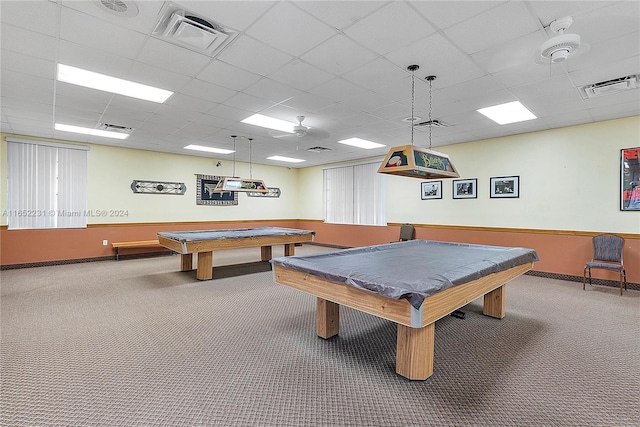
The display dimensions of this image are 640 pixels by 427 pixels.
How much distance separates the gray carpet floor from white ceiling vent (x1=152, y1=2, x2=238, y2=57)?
2.75 m

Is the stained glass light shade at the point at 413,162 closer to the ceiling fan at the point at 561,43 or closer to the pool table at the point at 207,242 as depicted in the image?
the ceiling fan at the point at 561,43

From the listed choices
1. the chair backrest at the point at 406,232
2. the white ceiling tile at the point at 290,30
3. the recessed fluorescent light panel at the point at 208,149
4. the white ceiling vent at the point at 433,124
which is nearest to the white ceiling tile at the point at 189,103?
the white ceiling tile at the point at 290,30

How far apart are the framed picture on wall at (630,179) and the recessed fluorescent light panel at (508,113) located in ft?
5.11

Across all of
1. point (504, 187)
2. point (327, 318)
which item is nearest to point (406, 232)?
point (504, 187)

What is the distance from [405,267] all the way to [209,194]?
735cm

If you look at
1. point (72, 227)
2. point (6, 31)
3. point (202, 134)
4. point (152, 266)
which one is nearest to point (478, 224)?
point (202, 134)

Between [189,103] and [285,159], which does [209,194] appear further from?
[189,103]

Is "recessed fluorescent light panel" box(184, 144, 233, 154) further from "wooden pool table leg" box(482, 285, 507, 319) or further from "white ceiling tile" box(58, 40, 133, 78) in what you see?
"wooden pool table leg" box(482, 285, 507, 319)

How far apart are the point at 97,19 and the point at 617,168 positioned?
23.1 feet

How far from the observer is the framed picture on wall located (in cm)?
475

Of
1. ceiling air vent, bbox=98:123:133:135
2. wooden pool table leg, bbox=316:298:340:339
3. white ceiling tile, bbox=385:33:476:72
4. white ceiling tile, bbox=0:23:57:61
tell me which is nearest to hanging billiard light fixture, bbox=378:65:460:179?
white ceiling tile, bbox=385:33:476:72

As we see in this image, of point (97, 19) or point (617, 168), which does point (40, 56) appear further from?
point (617, 168)

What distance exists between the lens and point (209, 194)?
8859mm

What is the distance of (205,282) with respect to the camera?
5141 mm
